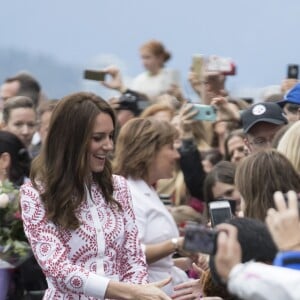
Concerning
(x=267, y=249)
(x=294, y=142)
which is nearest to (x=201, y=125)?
(x=294, y=142)

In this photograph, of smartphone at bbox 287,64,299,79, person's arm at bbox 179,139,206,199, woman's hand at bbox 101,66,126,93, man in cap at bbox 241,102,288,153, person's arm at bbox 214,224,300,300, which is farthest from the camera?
woman's hand at bbox 101,66,126,93

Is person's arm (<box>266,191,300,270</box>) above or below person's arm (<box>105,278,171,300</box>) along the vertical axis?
above

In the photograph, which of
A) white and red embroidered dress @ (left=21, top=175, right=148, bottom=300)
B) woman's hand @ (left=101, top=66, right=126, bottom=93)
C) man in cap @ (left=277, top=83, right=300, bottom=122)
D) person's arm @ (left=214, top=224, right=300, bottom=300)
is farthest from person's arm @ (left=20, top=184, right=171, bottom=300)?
woman's hand @ (left=101, top=66, right=126, bottom=93)

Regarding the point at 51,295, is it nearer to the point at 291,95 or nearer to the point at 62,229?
the point at 62,229

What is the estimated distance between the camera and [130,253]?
6.03 metres

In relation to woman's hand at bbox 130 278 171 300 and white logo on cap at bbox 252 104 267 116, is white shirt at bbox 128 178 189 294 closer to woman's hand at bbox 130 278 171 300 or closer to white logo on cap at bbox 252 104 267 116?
white logo on cap at bbox 252 104 267 116

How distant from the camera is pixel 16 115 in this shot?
9.65m

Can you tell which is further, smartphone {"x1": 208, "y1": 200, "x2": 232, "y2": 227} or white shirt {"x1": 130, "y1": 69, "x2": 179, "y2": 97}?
white shirt {"x1": 130, "y1": 69, "x2": 179, "y2": 97}

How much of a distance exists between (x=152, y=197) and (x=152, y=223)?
0.50ft

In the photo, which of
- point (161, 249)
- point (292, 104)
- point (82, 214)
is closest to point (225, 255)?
point (82, 214)

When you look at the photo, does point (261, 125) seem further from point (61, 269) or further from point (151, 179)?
point (61, 269)

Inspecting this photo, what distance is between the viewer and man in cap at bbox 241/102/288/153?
26.3 feet

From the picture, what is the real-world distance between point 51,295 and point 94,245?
1.00 ft

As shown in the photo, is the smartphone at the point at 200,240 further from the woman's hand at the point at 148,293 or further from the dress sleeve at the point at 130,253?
the dress sleeve at the point at 130,253
